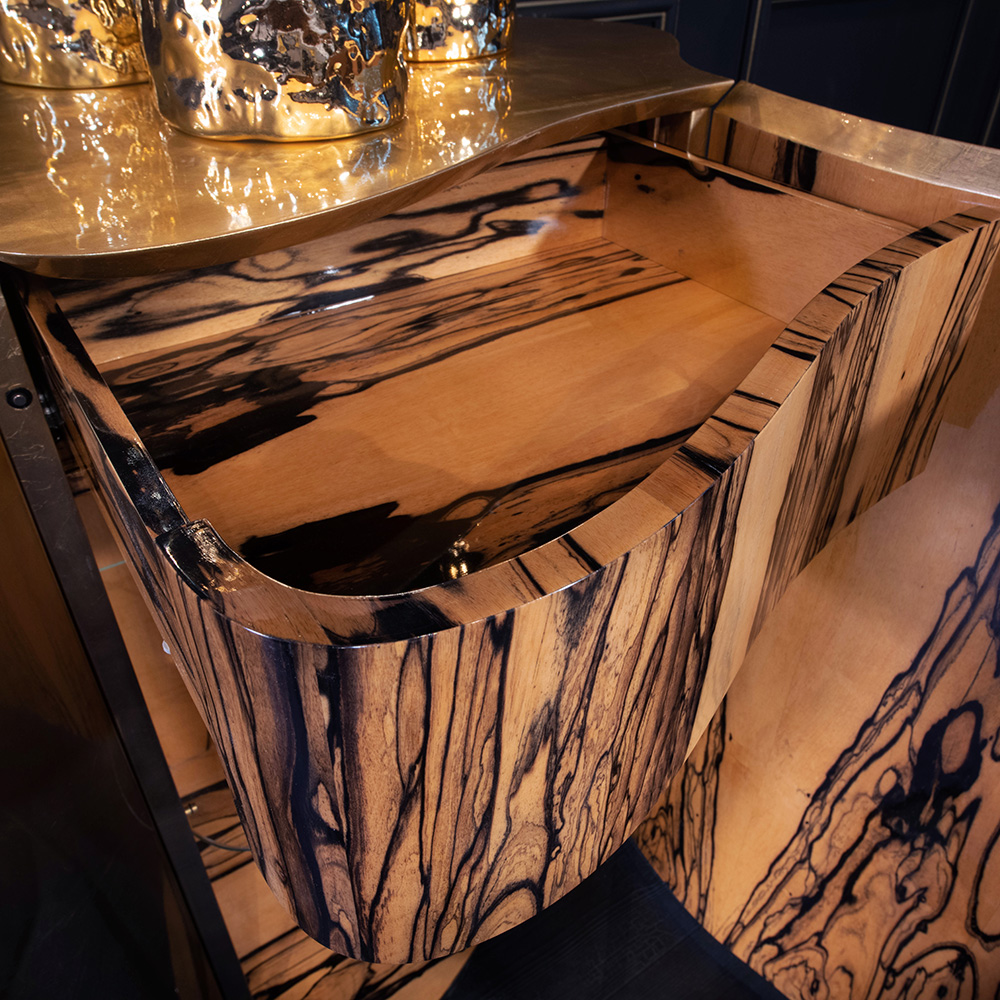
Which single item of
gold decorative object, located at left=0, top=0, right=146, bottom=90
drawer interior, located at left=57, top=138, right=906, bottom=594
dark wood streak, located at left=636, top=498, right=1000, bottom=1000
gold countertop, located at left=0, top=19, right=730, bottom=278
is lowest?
dark wood streak, located at left=636, top=498, right=1000, bottom=1000

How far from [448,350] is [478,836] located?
0.27m

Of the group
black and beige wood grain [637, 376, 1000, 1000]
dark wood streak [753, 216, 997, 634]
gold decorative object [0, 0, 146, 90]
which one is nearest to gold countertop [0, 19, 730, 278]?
gold decorative object [0, 0, 146, 90]

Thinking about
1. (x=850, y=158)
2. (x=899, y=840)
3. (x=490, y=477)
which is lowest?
(x=899, y=840)

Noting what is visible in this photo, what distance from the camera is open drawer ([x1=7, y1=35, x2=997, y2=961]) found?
9.1 inches

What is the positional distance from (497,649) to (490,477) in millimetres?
145

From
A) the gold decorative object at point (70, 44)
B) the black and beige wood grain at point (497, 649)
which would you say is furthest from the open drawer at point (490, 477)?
the gold decorative object at point (70, 44)

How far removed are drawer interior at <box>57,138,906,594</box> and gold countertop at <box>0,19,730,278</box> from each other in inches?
2.9

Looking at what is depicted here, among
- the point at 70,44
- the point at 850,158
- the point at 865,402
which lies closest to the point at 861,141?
the point at 850,158

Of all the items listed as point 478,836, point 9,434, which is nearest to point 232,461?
point 9,434

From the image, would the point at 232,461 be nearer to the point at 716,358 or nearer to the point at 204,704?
the point at 204,704

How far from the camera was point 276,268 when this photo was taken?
45 cm

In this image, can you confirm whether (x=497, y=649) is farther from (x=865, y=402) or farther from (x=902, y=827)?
(x=902, y=827)

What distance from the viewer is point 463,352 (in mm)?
456

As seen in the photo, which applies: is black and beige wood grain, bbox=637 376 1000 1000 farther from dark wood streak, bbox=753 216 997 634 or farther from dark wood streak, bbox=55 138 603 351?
dark wood streak, bbox=55 138 603 351
